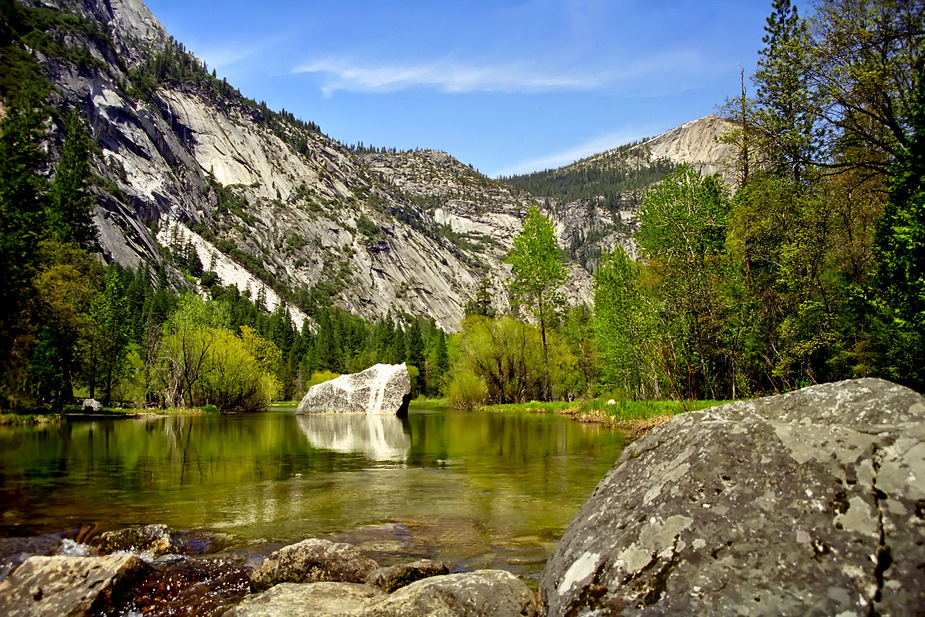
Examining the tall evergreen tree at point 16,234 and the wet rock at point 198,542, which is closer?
the wet rock at point 198,542

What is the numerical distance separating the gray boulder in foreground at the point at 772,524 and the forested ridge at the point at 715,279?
1467 centimetres

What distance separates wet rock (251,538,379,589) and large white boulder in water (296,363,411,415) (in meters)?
39.9

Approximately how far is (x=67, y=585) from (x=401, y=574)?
310 centimetres

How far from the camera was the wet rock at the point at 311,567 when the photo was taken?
580cm

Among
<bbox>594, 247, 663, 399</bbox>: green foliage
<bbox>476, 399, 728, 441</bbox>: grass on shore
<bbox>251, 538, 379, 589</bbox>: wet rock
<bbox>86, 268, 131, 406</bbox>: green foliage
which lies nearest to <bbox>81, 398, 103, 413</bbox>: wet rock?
<bbox>86, 268, 131, 406</bbox>: green foliage

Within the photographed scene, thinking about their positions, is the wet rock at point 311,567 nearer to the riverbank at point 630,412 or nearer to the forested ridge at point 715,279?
the riverbank at point 630,412

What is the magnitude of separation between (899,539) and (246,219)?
7945 inches

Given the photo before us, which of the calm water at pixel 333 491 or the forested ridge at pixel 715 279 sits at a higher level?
the forested ridge at pixel 715 279

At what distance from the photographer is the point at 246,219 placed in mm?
188250

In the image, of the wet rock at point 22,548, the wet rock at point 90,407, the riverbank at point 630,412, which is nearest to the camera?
the wet rock at point 22,548

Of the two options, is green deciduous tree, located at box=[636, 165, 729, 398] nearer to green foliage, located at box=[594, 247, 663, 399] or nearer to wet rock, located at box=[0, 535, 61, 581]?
green foliage, located at box=[594, 247, 663, 399]

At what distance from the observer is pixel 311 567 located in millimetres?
5844

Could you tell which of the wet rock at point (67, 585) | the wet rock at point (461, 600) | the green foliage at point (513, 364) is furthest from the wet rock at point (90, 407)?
the wet rock at point (461, 600)

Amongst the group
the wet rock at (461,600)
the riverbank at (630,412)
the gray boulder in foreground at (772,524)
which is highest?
the gray boulder in foreground at (772,524)
